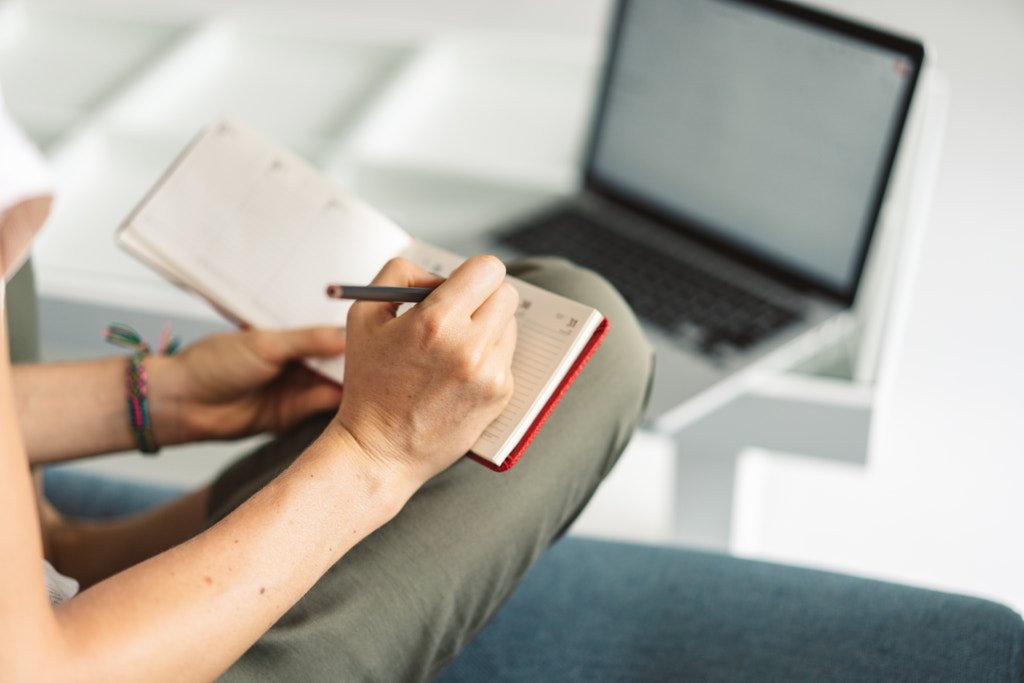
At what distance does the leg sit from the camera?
49cm

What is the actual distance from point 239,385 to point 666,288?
453 mm

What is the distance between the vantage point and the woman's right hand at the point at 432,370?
456 millimetres

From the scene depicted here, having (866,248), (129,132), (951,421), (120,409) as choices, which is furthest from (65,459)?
(951,421)

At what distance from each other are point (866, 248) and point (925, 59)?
0.56 feet

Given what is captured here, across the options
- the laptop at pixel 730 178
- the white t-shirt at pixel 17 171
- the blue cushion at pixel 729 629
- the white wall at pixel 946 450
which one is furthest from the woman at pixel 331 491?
the white wall at pixel 946 450

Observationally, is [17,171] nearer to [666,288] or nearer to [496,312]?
[496,312]

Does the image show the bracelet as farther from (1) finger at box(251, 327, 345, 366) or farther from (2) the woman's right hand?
(2) the woman's right hand

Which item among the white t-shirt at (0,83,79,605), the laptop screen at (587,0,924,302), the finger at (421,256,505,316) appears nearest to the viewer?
the white t-shirt at (0,83,79,605)

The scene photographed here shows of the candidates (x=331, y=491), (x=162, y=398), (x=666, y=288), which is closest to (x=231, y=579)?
(x=331, y=491)

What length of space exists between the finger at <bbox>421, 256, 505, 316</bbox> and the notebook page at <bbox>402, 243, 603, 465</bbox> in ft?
0.17

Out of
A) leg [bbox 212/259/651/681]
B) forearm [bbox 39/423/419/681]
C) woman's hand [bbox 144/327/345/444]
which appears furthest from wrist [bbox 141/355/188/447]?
forearm [bbox 39/423/419/681]

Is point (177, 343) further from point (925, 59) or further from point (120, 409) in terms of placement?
point (925, 59)

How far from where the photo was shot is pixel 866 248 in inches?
33.9

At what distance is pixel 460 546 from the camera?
0.52 m
